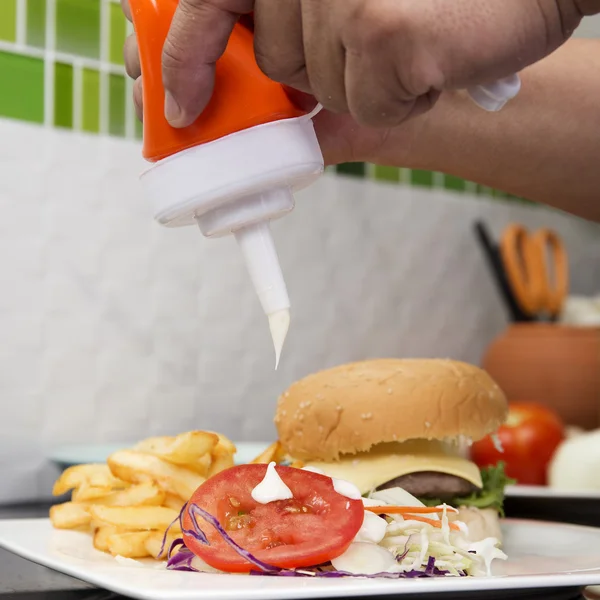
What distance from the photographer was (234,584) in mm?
690

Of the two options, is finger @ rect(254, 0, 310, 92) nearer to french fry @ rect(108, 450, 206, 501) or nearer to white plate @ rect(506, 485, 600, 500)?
french fry @ rect(108, 450, 206, 501)

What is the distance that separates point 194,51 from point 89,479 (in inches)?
24.1

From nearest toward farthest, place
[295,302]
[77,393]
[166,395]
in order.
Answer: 1. [77,393]
2. [166,395]
3. [295,302]

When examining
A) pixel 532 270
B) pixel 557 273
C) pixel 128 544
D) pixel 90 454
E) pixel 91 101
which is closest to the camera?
pixel 128 544

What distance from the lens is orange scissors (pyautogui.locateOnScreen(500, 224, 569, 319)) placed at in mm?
2201

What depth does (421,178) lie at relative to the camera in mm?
2221

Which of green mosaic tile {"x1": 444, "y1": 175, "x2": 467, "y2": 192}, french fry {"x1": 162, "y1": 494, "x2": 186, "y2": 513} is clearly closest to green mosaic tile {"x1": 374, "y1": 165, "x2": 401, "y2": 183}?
green mosaic tile {"x1": 444, "y1": 175, "x2": 467, "y2": 192}

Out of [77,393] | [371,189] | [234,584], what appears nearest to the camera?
[234,584]

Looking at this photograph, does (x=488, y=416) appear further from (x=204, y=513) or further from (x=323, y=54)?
(x=323, y=54)

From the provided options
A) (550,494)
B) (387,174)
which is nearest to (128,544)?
(550,494)

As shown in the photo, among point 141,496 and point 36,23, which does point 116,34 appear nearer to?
point 36,23

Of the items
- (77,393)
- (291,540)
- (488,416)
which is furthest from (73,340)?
(291,540)

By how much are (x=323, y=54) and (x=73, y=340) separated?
3.63 ft

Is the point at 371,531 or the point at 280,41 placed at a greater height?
the point at 280,41
